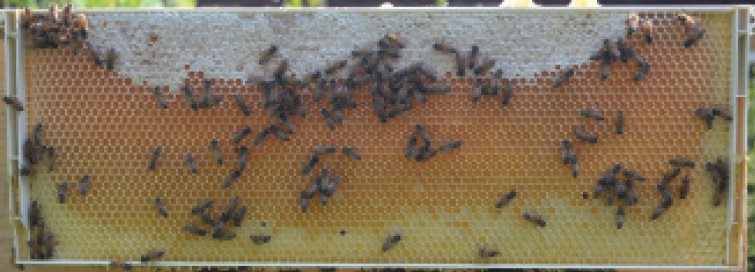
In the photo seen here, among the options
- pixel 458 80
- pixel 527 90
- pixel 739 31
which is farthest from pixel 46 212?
pixel 739 31

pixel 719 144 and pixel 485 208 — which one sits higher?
pixel 719 144

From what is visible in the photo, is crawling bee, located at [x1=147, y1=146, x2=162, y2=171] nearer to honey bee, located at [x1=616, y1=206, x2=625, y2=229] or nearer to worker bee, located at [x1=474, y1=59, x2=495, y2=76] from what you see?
worker bee, located at [x1=474, y1=59, x2=495, y2=76]

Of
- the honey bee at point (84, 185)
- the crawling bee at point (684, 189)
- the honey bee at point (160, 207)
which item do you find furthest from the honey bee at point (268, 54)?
the crawling bee at point (684, 189)

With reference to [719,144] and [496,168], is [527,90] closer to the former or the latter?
[496,168]

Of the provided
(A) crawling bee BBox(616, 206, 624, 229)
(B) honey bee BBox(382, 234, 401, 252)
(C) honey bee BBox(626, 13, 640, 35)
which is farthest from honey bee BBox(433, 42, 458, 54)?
(A) crawling bee BBox(616, 206, 624, 229)

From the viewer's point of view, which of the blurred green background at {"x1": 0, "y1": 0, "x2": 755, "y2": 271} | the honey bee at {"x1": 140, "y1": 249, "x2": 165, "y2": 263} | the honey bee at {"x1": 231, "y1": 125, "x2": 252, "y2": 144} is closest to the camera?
the honey bee at {"x1": 231, "y1": 125, "x2": 252, "y2": 144}

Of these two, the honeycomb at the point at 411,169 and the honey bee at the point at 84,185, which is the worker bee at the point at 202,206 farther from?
the honey bee at the point at 84,185

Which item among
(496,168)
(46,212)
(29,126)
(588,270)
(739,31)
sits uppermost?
(739,31)
